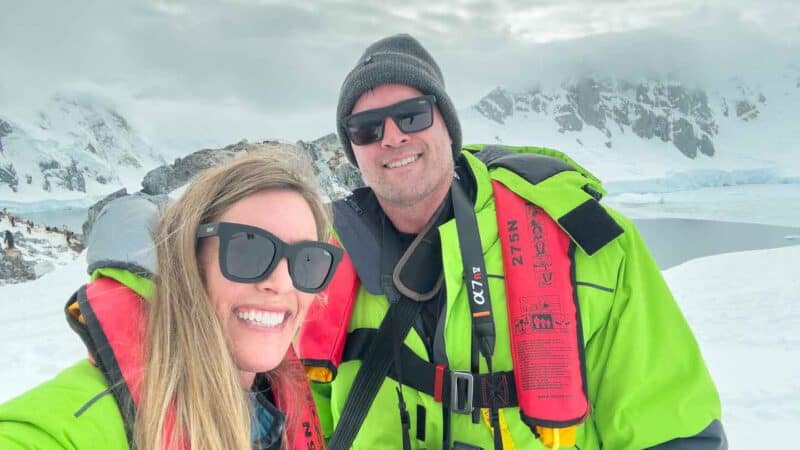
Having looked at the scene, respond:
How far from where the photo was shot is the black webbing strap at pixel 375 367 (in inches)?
86.0

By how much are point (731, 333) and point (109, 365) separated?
306 inches

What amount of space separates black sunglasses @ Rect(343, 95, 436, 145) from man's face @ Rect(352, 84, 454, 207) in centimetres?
2

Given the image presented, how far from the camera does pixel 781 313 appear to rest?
7527mm

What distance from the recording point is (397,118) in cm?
246

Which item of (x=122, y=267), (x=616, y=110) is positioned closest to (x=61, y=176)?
(x=122, y=267)

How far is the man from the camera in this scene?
1938 millimetres

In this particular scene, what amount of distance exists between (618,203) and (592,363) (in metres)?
46.7

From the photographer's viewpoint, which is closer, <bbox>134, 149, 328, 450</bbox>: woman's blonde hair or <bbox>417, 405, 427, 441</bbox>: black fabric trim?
<bbox>134, 149, 328, 450</bbox>: woman's blonde hair

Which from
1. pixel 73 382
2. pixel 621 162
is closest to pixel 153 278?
pixel 73 382

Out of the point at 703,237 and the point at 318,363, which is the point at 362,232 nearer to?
the point at 318,363

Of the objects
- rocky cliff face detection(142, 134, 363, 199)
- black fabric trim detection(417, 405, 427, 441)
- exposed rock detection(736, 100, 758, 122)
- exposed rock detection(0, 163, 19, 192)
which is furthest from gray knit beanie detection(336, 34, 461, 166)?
exposed rock detection(736, 100, 758, 122)

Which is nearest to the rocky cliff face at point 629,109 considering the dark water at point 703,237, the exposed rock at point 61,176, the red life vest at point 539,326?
the exposed rock at point 61,176

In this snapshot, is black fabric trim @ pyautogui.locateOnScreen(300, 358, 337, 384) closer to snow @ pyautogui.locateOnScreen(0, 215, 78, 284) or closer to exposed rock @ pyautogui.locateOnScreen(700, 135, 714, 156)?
snow @ pyautogui.locateOnScreen(0, 215, 78, 284)

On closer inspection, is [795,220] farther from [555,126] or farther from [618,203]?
[555,126]
